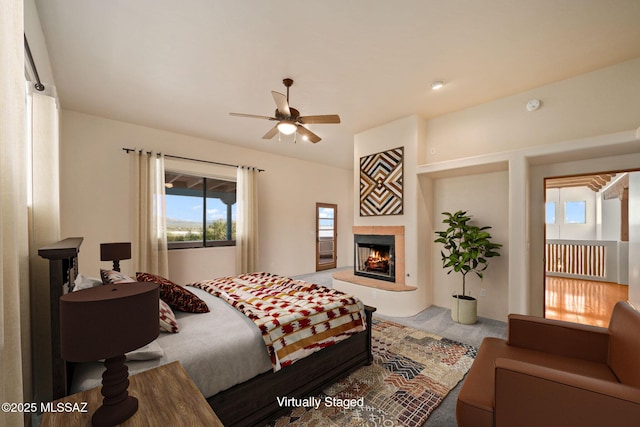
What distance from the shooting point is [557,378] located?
1.20 metres

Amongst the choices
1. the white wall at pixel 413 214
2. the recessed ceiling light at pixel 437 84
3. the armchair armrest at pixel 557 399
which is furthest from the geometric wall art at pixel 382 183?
the armchair armrest at pixel 557 399

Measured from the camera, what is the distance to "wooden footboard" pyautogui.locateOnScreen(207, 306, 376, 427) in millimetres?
1592

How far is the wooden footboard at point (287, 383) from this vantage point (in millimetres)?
1592

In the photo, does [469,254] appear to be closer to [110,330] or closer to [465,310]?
[465,310]

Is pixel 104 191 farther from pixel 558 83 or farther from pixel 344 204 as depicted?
pixel 558 83

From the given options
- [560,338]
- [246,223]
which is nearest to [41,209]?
[246,223]

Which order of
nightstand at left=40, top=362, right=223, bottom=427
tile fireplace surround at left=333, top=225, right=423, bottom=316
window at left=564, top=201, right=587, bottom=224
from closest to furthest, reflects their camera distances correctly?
1. nightstand at left=40, top=362, right=223, bottom=427
2. tile fireplace surround at left=333, top=225, right=423, bottom=316
3. window at left=564, top=201, right=587, bottom=224

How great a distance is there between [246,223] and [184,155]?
1679mm

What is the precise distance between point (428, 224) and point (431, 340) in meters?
1.83

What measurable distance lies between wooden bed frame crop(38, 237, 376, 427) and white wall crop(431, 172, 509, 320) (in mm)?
2226

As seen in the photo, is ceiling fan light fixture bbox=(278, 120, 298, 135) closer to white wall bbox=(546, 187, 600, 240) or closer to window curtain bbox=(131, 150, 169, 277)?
window curtain bbox=(131, 150, 169, 277)

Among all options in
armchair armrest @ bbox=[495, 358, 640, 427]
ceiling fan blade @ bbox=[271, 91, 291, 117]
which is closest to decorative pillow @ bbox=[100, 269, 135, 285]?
ceiling fan blade @ bbox=[271, 91, 291, 117]

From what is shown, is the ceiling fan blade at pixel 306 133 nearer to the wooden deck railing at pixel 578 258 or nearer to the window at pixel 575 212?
the wooden deck railing at pixel 578 258

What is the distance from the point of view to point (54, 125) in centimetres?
199
